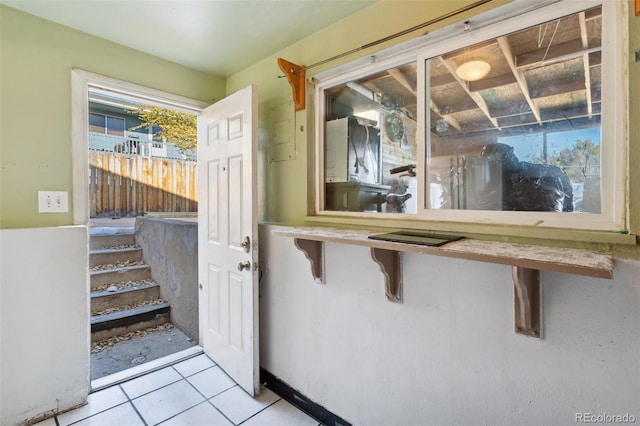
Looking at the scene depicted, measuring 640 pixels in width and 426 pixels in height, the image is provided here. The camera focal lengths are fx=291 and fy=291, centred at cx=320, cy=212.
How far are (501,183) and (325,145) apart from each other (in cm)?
102

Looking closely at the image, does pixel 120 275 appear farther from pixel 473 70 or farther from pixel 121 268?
pixel 473 70

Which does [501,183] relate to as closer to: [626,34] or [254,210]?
[626,34]

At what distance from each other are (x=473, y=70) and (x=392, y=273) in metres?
0.99

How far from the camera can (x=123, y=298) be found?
3.20m

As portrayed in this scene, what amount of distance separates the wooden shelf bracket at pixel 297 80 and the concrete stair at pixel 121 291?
272cm

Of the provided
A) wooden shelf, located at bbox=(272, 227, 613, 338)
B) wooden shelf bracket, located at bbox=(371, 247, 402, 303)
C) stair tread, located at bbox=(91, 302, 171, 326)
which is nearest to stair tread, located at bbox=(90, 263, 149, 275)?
stair tread, located at bbox=(91, 302, 171, 326)

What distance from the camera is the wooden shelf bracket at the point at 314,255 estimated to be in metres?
1.63

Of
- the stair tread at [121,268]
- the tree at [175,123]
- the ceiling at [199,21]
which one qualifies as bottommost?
the stair tread at [121,268]

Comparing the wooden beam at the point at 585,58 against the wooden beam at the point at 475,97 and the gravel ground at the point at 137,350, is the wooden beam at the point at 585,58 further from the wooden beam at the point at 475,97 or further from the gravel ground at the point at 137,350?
the gravel ground at the point at 137,350

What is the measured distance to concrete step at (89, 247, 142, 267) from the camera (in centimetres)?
354

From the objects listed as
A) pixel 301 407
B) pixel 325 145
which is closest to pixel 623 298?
pixel 325 145

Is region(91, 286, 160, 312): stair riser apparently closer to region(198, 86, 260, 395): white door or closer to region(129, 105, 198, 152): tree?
region(198, 86, 260, 395): white door

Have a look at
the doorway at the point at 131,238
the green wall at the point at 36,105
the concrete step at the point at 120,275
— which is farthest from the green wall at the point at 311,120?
the concrete step at the point at 120,275

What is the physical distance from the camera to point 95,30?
69.6 inches
